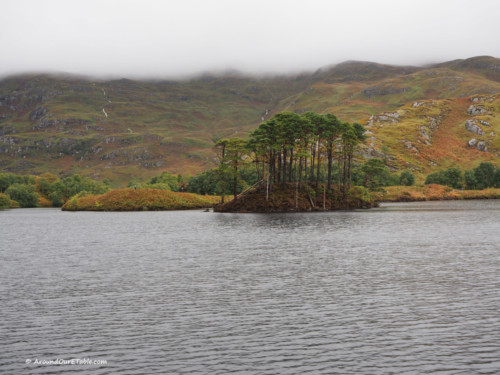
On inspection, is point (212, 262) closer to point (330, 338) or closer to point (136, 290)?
point (136, 290)

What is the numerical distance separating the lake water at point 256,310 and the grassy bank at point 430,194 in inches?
5515

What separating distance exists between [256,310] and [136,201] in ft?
436

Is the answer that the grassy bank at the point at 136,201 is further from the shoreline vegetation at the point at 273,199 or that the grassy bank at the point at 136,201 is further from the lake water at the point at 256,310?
the lake water at the point at 256,310

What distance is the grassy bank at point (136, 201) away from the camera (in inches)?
5896

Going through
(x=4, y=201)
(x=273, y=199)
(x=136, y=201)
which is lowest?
(x=4, y=201)

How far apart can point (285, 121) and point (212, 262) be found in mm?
79461

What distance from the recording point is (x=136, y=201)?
491 ft

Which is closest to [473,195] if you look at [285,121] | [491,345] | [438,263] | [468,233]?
[285,121]

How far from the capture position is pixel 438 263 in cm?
3675

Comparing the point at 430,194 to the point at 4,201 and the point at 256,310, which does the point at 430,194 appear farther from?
the point at 4,201

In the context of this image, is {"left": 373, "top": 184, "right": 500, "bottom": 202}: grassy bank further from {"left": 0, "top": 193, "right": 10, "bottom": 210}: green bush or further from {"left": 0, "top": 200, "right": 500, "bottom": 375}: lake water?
{"left": 0, "top": 193, "right": 10, "bottom": 210}: green bush

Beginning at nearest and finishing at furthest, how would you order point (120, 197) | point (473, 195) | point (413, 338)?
1. point (413, 338)
2. point (120, 197)
3. point (473, 195)

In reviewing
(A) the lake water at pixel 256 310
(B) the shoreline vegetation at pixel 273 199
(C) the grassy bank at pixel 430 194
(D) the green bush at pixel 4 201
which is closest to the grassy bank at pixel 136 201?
(B) the shoreline vegetation at pixel 273 199

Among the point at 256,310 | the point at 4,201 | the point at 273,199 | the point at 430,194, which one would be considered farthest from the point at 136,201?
the point at 256,310
